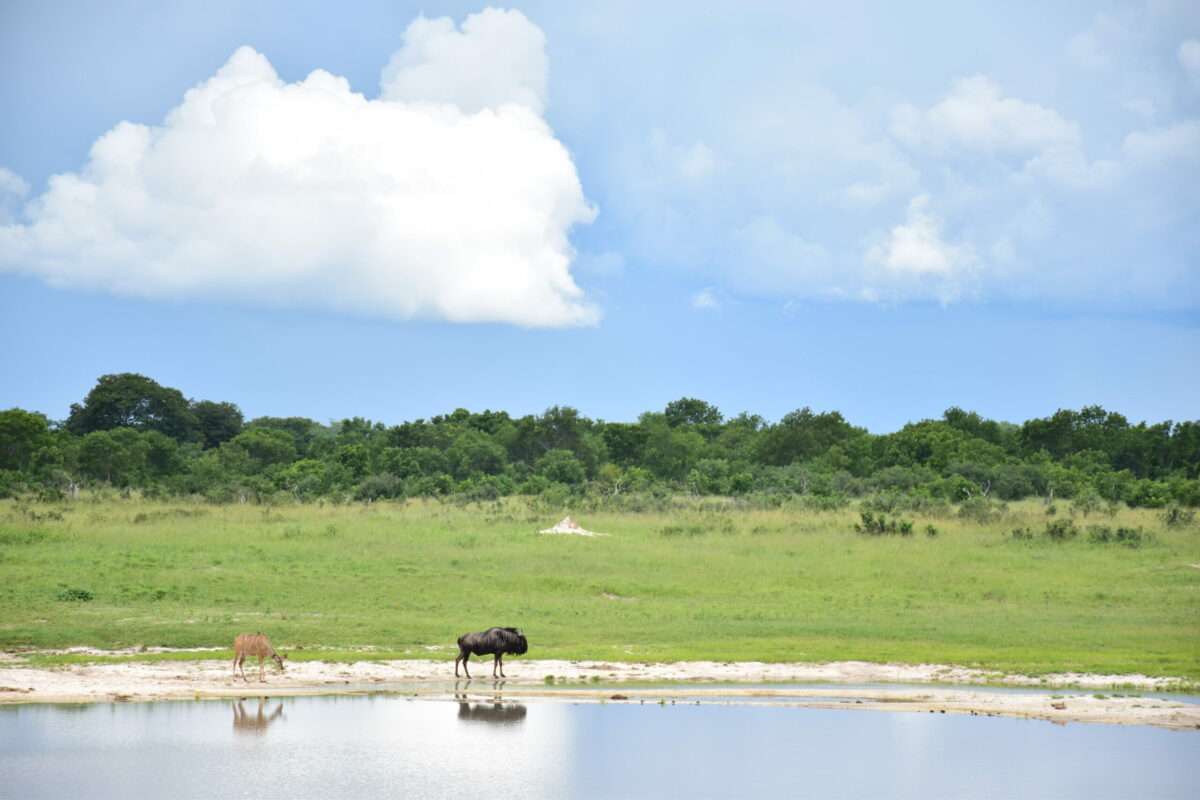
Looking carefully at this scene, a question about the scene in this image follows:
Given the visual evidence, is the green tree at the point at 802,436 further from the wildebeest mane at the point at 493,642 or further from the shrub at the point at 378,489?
the wildebeest mane at the point at 493,642

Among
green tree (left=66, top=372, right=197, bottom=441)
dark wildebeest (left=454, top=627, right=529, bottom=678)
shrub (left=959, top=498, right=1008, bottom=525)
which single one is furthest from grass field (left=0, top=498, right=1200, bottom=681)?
green tree (left=66, top=372, right=197, bottom=441)

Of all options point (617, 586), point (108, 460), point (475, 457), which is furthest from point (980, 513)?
point (108, 460)

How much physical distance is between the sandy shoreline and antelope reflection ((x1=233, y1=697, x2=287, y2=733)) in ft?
2.60

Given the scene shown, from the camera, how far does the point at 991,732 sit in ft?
49.2

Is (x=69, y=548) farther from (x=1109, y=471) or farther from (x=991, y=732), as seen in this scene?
(x=1109, y=471)

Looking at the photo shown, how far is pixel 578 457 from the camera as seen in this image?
263ft

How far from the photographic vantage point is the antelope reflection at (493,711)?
1537 cm

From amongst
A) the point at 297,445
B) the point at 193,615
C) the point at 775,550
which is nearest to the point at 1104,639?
the point at 775,550

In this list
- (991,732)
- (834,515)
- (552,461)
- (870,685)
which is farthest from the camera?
(552,461)

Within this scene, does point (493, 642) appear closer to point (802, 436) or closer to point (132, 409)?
point (802, 436)

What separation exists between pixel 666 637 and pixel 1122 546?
64.9 ft

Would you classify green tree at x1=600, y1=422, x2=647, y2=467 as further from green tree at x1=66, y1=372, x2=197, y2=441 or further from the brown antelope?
the brown antelope

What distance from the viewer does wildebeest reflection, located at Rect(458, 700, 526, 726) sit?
15367mm

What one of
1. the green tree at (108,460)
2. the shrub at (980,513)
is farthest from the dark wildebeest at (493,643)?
the green tree at (108,460)
